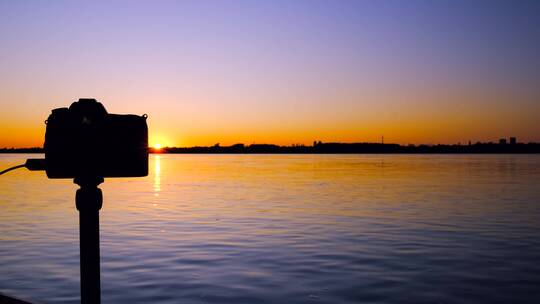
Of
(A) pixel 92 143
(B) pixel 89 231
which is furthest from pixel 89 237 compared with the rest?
(A) pixel 92 143

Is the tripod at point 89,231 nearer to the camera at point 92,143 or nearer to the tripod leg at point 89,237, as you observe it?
the tripod leg at point 89,237

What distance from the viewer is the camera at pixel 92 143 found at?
564cm

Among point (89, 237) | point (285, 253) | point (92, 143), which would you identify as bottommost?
point (285, 253)

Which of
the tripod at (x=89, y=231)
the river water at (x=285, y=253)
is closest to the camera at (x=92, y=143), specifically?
the tripod at (x=89, y=231)

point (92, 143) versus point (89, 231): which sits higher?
point (92, 143)

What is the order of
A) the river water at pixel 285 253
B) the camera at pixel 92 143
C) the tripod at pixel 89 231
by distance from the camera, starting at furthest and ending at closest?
the river water at pixel 285 253 < the tripod at pixel 89 231 < the camera at pixel 92 143

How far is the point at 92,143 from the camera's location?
18.6 ft

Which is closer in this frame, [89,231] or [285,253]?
[89,231]

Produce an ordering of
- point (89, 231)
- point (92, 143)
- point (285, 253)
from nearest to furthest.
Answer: point (92, 143) < point (89, 231) < point (285, 253)

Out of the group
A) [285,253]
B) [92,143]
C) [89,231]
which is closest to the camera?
[92,143]

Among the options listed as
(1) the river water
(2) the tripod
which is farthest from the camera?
(1) the river water

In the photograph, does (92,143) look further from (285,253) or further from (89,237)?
(285,253)

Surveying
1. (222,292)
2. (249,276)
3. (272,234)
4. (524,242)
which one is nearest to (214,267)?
(249,276)

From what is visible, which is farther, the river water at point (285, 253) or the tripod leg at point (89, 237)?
the river water at point (285, 253)
